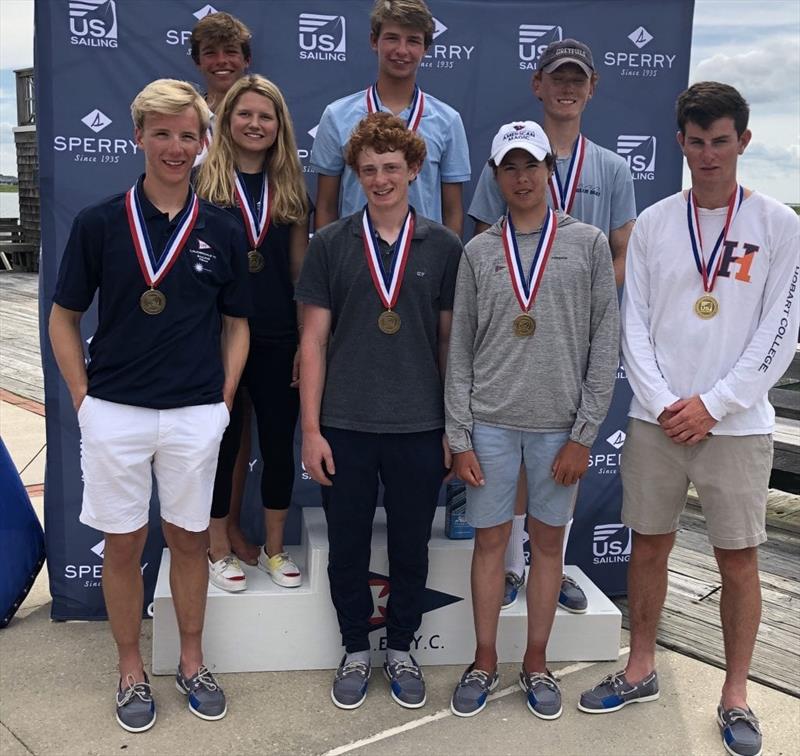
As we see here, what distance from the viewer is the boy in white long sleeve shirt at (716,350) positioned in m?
2.76

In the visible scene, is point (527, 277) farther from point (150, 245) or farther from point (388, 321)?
point (150, 245)

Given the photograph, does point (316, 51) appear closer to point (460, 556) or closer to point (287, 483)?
point (287, 483)

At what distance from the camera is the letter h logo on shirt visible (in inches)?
109

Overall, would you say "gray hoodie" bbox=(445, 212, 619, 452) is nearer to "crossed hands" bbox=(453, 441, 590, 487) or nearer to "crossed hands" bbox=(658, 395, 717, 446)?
"crossed hands" bbox=(453, 441, 590, 487)

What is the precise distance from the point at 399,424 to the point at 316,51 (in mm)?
1723

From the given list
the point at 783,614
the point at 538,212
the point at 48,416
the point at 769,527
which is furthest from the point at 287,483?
the point at 769,527

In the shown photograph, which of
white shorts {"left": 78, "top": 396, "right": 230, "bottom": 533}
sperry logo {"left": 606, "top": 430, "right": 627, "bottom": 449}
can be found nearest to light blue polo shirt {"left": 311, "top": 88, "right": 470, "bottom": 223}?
white shorts {"left": 78, "top": 396, "right": 230, "bottom": 533}

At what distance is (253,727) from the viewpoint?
301 cm

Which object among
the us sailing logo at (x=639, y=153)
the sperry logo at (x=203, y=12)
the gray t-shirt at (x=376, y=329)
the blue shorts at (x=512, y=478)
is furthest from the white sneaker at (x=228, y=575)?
the us sailing logo at (x=639, y=153)

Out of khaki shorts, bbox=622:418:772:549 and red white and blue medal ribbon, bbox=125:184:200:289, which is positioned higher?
red white and blue medal ribbon, bbox=125:184:200:289

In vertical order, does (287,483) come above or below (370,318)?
below

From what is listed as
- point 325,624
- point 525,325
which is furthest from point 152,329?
point 325,624

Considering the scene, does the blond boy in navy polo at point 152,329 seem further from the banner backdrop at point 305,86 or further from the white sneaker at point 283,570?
the banner backdrop at point 305,86

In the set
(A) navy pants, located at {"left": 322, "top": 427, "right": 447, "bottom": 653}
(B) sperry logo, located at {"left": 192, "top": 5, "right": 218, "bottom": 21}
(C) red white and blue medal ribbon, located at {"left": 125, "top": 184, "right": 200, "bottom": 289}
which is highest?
(B) sperry logo, located at {"left": 192, "top": 5, "right": 218, "bottom": 21}
